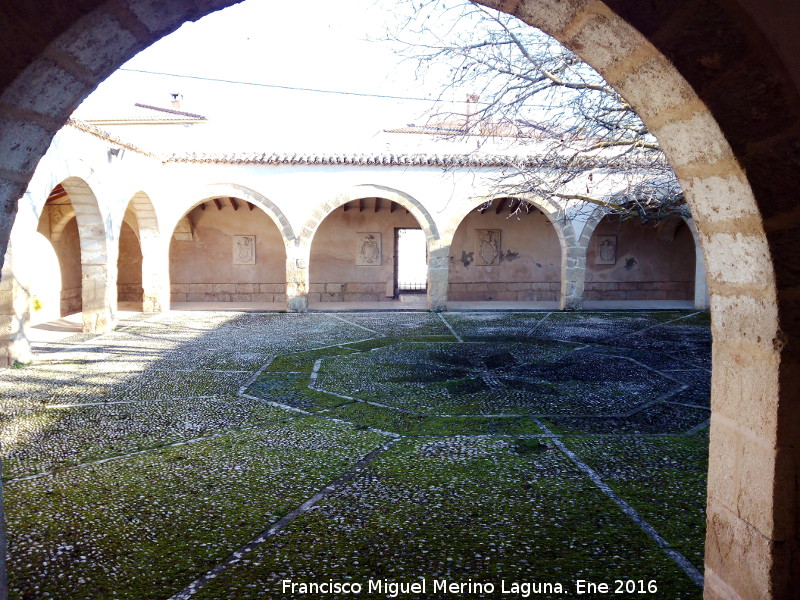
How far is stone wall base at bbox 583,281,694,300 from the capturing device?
657 inches

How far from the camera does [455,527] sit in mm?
3207

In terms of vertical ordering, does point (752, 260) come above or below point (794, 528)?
above

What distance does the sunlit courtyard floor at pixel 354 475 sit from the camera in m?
2.76

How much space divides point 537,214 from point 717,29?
15.1 meters

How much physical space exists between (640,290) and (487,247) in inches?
163

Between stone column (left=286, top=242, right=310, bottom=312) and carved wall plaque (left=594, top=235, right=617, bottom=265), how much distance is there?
7634mm

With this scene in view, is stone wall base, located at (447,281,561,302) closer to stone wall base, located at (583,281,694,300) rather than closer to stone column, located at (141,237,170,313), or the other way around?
stone wall base, located at (583,281,694,300)

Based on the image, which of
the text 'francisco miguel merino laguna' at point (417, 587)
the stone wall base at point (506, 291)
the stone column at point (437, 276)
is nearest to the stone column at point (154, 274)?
the stone column at point (437, 276)

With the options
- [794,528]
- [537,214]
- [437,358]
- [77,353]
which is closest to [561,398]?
[437,358]

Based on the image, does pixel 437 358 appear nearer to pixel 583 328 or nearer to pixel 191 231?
pixel 583 328

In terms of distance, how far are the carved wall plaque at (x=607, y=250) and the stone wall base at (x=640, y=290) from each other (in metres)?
0.56

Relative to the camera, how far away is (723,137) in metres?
1.64

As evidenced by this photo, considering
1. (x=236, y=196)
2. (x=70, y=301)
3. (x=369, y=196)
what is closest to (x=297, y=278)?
(x=236, y=196)

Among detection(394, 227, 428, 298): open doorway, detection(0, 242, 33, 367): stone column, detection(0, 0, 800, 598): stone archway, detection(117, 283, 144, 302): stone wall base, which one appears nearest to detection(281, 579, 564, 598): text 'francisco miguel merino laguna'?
detection(0, 0, 800, 598): stone archway
